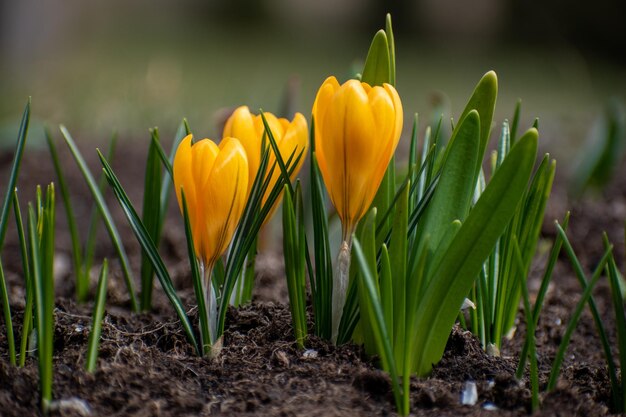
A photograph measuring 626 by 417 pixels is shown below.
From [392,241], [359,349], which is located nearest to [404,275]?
[392,241]

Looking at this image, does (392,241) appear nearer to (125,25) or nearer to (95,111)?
(95,111)

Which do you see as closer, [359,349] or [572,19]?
[359,349]

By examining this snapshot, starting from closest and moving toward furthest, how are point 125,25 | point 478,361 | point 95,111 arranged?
1. point 478,361
2. point 95,111
3. point 125,25

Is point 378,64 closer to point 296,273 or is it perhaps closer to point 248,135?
point 248,135

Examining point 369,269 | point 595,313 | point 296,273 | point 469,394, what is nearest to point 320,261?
point 296,273

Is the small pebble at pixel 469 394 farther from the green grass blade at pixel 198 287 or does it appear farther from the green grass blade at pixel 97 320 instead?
the green grass blade at pixel 97 320

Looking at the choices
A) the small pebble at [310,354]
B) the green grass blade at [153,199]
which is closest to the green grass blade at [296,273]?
the small pebble at [310,354]

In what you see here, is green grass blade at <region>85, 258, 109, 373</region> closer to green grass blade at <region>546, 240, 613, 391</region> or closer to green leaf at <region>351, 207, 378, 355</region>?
green leaf at <region>351, 207, 378, 355</region>
